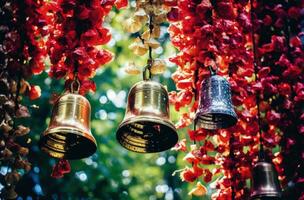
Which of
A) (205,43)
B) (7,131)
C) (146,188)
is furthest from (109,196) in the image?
(205,43)

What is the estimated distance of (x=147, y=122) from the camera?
7.62 ft

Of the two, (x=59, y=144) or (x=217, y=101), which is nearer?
(x=217, y=101)

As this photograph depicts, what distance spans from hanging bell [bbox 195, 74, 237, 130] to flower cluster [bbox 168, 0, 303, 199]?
0.07 meters

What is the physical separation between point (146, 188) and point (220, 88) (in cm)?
403

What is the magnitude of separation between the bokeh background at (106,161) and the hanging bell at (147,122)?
185 cm

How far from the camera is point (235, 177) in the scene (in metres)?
2.42

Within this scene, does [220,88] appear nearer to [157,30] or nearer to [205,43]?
[205,43]

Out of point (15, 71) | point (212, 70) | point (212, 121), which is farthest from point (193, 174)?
point (15, 71)

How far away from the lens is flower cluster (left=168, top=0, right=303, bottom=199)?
7.53 ft

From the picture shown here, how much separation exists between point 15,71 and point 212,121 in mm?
978

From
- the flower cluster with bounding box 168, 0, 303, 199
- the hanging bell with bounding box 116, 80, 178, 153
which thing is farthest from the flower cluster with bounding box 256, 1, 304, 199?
the hanging bell with bounding box 116, 80, 178, 153

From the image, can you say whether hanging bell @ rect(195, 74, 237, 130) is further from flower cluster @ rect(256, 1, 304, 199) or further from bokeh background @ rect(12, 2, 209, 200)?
bokeh background @ rect(12, 2, 209, 200)

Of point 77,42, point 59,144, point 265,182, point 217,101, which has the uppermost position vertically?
point 77,42

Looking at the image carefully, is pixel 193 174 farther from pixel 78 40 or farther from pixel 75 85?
pixel 78 40
